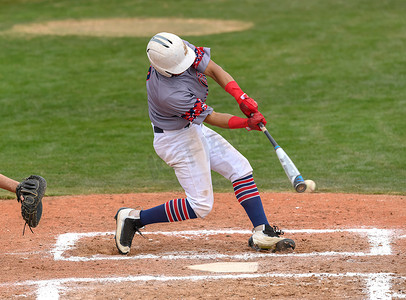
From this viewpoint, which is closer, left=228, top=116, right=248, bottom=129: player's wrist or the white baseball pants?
Answer: left=228, top=116, right=248, bottom=129: player's wrist

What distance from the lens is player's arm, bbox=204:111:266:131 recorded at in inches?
202

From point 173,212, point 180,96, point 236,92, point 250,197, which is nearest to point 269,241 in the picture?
point 250,197

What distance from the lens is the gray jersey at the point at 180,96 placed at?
16.6 ft

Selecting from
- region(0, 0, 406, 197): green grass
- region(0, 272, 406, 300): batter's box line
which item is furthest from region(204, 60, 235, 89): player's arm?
region(0, 0, 406, 197): green grass

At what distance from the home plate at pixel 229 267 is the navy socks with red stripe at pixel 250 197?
1.70 feet

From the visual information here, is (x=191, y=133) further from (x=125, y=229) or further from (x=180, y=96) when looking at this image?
(x=125, y=229)

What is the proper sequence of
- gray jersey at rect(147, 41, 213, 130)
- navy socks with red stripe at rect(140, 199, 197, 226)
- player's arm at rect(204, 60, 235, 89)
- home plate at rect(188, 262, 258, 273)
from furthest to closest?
1. navy socks with red stripe at rect(140, 199, 197, 226)
2. player's arm at rect(204, 60, 235, 89)
3. gray jersey at rect(147, 41, 213, 130)
4. home plate at rect(188, 262, 258, 273)

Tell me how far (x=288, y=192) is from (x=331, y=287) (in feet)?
10.7

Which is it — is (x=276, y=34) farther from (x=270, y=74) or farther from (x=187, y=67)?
(x=187, y=67)

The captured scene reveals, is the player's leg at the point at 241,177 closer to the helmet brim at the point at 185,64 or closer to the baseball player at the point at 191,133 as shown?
the baseball player at the point at 191,133

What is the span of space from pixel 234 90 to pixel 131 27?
14145mm

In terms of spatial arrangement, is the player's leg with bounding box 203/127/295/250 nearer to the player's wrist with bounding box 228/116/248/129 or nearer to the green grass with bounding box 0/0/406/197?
the player's wrist with bounding box 228/116/248/129

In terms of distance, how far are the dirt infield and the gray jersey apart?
107cm

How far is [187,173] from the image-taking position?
17.6 ft
